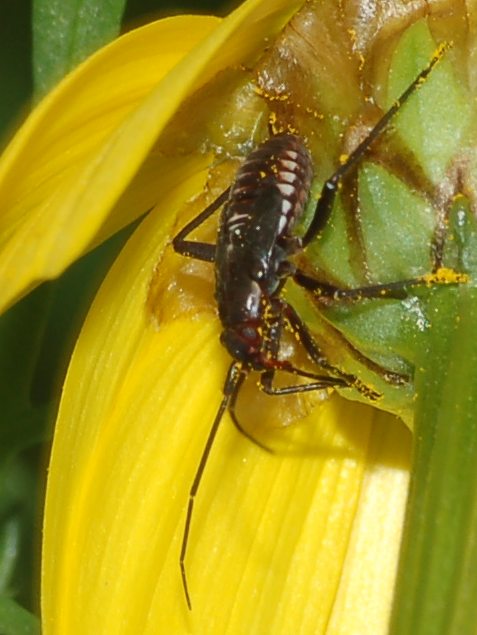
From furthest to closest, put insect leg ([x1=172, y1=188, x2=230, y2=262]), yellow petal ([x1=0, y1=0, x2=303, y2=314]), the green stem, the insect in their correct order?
insect leg ([x1=172, y1=188, x2=230, y2=262]) → the insect → the green stem → yellow petal ([x1=0, y1=0, x2=303, y2=314])

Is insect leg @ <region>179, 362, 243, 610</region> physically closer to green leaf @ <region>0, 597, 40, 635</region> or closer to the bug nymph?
the bug nymph

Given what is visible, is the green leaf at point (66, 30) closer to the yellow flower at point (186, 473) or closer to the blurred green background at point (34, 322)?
the blurred green background at point (34, 322)

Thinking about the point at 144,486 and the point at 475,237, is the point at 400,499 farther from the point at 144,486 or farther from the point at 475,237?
the point at 475,237

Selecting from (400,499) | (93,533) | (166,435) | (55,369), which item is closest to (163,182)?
(166,435)

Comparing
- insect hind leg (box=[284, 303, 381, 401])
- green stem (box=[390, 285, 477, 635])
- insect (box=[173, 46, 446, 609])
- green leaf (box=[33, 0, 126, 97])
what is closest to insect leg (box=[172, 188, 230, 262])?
insect (box=[173, 46, 446, 609])

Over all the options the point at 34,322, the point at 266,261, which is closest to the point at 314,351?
the point at 266,261

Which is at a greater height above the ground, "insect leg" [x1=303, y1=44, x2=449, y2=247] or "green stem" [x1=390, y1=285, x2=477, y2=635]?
"insect leg" [x1=303, y1=44, x2=449, y2=247]

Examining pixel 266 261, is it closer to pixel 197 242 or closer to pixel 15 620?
A: pixel 197 242
